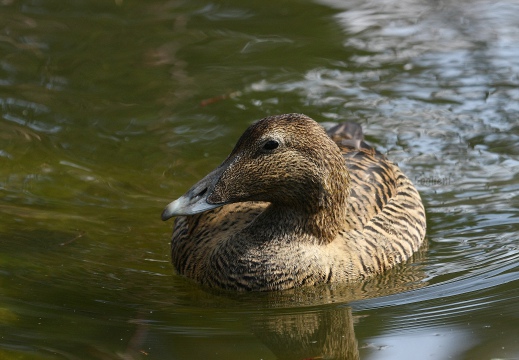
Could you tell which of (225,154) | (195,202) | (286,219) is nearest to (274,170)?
(286,219)

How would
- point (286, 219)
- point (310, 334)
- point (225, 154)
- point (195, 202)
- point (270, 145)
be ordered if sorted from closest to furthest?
point (310, 334)
point (195, 202)
point (270, 145)
point (286, 219)
point (225, 154)

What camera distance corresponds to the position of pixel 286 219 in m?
8.54

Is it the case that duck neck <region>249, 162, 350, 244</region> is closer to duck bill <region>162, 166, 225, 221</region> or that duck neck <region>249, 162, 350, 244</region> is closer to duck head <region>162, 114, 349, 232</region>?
duck head <region>162, 114, 349, 232</region>

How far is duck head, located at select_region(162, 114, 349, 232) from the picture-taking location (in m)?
8.02

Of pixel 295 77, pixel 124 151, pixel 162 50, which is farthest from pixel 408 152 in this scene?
pixel 162 50

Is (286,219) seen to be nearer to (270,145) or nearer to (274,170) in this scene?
(274,170)

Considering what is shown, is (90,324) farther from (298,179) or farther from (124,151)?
(124,151)

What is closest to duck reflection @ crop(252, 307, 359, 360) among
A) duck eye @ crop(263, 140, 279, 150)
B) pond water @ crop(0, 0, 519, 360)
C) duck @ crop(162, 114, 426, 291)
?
pond water @ crop(0, 0, 519, 360)

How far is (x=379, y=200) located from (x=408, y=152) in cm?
227

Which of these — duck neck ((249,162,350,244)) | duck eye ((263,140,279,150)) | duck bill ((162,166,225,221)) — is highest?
duck eye ((263,140,279,150))

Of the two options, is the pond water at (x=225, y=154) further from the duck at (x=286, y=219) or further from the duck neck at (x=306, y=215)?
the duck neck at (x=306, y=215)

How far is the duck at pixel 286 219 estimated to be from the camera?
808 cm

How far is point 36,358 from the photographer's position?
22.5 ft

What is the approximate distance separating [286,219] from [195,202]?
943 mm
